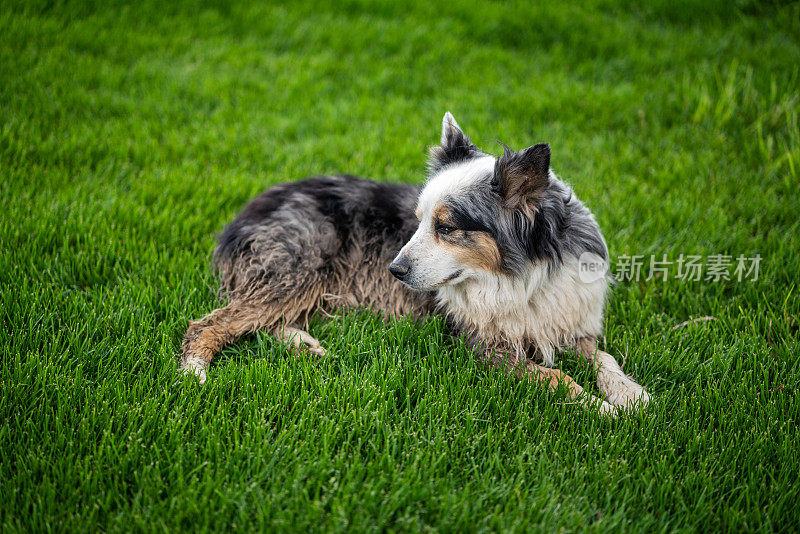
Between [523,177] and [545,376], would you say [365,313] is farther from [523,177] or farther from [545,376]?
[523,177]

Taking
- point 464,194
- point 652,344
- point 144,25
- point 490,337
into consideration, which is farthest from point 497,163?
point 144,25

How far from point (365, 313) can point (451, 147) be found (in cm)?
107

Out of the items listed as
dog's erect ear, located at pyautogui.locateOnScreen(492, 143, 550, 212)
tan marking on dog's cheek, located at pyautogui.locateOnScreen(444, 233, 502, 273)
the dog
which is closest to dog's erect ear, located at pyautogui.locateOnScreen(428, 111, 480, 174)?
the dog

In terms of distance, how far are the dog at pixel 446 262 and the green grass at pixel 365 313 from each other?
0.49ft

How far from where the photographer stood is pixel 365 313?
3.25 metres

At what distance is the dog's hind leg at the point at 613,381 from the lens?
266 cm

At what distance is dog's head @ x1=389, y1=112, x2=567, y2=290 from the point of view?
267 cm
